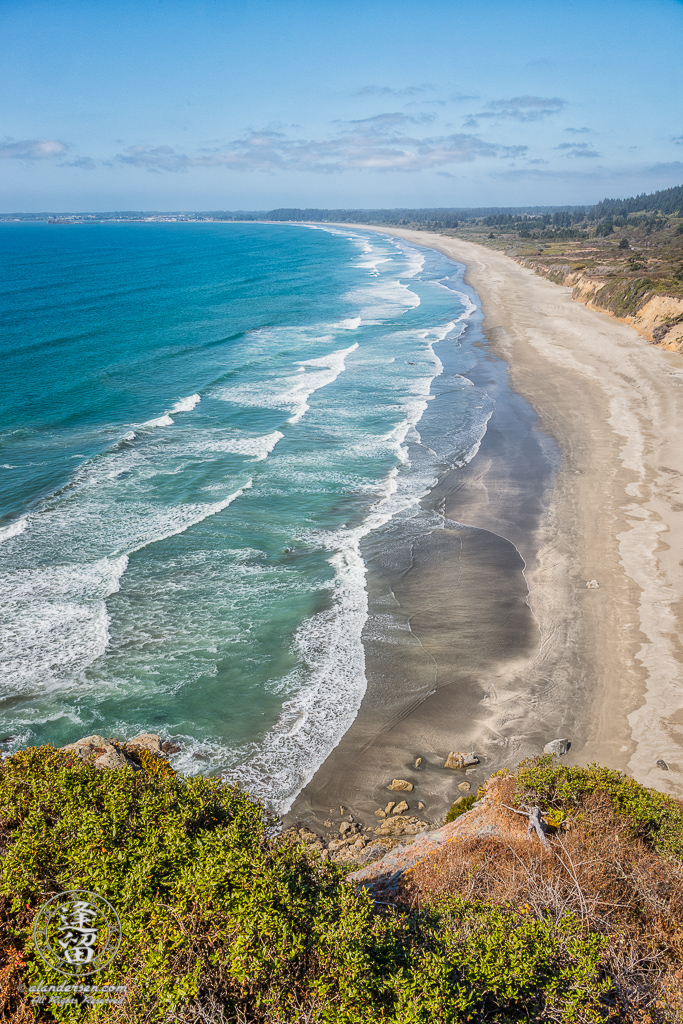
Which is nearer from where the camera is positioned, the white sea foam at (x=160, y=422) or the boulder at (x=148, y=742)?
the boulder at (x=148, y=742)

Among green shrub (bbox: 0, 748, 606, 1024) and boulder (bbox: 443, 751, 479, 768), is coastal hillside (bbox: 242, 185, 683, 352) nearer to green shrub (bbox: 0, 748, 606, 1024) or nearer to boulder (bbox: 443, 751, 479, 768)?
boulder (bbox: 443, 751, 479, 768)

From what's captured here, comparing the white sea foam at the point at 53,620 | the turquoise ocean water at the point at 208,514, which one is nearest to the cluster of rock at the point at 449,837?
the turquoise ocean water at the point at 208,514

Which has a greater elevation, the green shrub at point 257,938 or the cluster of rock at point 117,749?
the green shrub at point 257,938

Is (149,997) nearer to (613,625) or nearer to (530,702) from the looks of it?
(530,702)

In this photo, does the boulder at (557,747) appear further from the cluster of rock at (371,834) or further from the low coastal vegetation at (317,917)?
the low coastal vegetation at (317,917)

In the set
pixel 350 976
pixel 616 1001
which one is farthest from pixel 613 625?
pixel 350 976

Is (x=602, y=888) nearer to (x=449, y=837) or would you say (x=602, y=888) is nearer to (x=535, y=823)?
(x=535, y=823)
